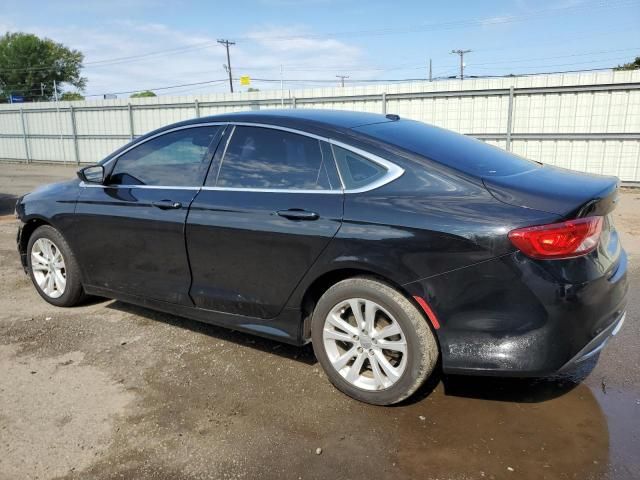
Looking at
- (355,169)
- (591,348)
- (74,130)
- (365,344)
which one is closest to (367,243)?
(355,169)

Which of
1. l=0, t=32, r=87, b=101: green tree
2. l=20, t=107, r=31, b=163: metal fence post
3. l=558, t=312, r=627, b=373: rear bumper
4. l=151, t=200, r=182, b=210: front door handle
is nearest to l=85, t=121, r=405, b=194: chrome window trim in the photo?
l=151, t=200, r=182, b=210: front door handle

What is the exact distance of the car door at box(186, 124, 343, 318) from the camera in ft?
10.1

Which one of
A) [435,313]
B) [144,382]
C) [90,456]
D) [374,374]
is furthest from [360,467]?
[144,382]

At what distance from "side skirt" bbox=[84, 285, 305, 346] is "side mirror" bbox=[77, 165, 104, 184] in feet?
3.19

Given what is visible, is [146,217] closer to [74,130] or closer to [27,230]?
[27,230]

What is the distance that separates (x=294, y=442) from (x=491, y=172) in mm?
1770

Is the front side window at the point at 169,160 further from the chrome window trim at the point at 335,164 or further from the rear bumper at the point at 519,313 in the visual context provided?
the rear bumper at the point at 519,313

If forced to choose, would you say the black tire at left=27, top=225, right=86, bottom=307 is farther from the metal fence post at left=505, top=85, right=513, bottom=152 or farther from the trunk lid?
the metal fence post at left=505, top=85, right=513, bottom=152

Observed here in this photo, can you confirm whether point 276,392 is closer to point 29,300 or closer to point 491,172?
point 491,172

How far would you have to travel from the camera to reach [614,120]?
11.5 metres

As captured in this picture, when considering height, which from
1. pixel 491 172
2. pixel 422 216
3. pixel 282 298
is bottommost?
pixel 282 298

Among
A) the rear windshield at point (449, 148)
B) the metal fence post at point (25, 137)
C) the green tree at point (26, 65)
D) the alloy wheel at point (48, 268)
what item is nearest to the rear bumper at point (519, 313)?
the rear windshield at point (449, 148)

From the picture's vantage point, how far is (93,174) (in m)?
4.25

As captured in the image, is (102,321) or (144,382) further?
(102,321)
